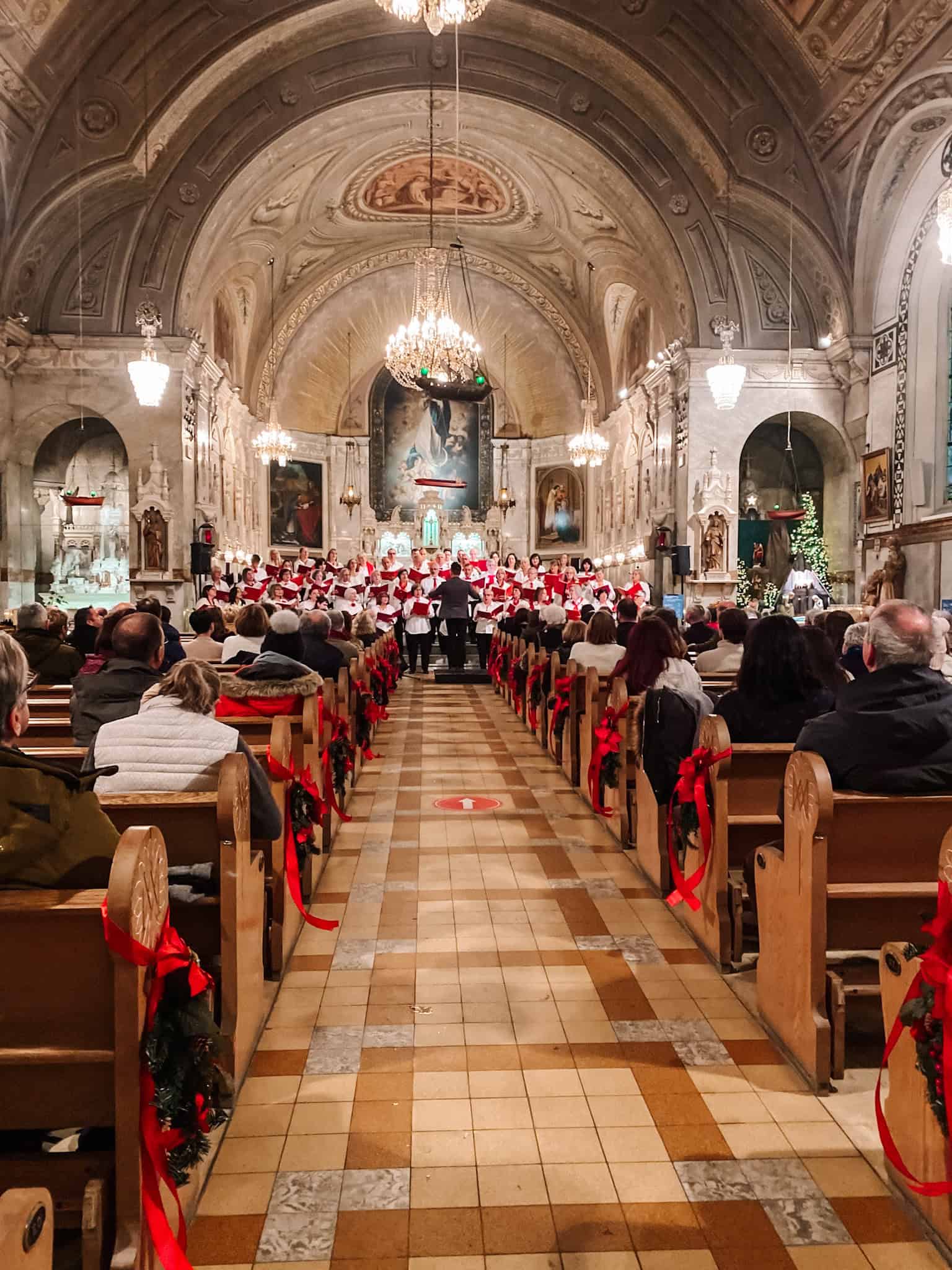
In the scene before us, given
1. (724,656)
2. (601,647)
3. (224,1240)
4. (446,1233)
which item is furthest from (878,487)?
(224,1240)

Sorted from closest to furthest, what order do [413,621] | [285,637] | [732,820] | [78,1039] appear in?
[78,1039] → [732,820] → [285,637] → [413,621]

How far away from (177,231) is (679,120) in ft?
27.9

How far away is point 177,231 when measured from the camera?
16516 mm

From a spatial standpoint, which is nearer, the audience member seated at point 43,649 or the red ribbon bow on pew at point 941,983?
the red ribbon bow on pew at point 941,983

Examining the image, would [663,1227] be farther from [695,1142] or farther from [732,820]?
[732,820]

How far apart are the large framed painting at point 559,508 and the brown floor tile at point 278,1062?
23800 millimetres

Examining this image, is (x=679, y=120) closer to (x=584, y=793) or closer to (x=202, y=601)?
(x=202, y=601)

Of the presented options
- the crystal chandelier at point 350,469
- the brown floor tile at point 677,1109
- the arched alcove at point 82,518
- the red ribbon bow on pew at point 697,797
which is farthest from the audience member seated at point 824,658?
the crystal chandelier at point 350,469

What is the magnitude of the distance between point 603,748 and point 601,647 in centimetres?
151

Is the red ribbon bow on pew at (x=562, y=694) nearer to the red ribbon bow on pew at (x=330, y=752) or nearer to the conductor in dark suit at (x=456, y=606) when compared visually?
the red ribbon bow on pew at (x=330, y=752)

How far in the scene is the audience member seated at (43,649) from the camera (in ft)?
21.1

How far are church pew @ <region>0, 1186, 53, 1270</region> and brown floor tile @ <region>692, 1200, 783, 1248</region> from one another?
160 cm

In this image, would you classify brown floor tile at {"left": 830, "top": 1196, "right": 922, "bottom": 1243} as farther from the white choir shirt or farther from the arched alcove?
the arched alcove

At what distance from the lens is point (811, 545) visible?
18125 millimetres
